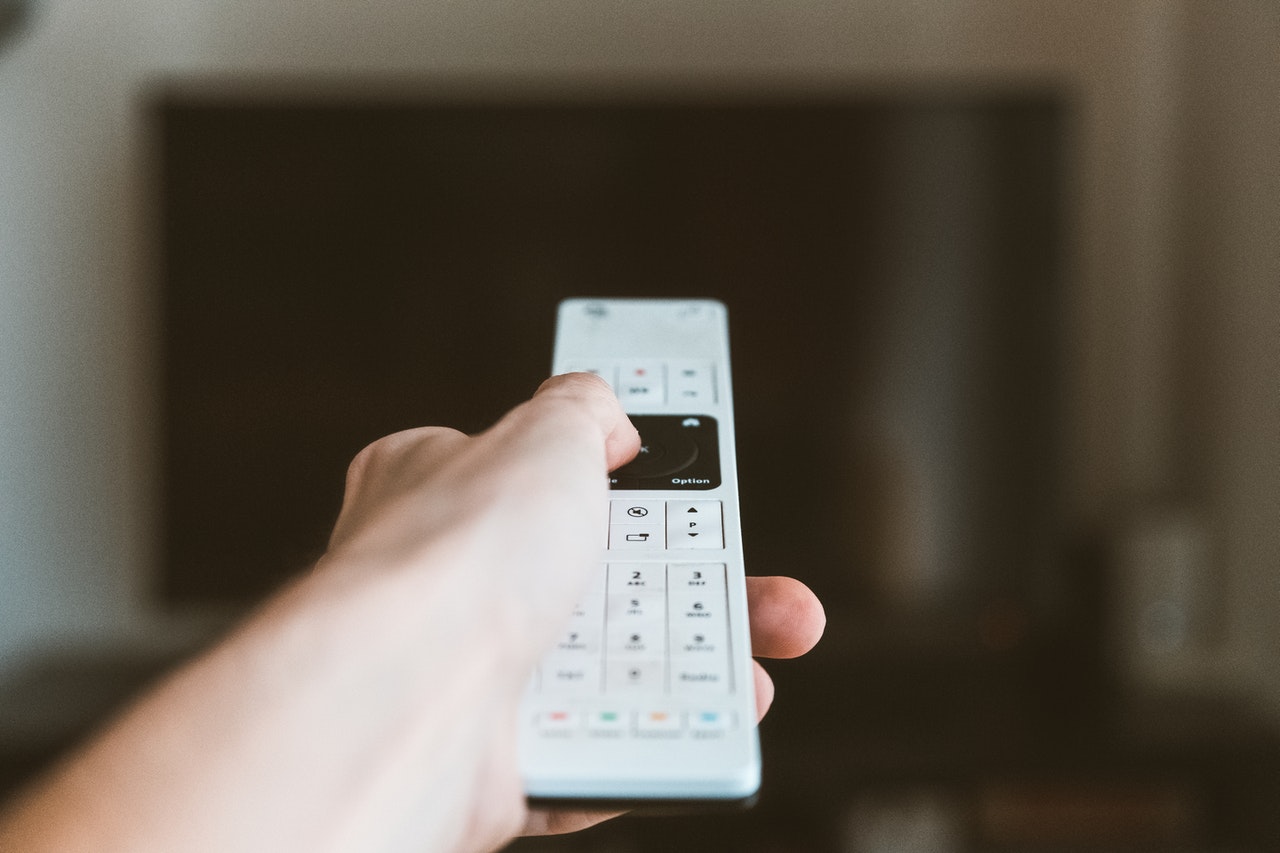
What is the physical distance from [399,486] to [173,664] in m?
1.13

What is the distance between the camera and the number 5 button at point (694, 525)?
50 cm

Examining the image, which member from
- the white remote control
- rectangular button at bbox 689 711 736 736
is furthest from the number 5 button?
rectangular button at bbox 689 711 736 736

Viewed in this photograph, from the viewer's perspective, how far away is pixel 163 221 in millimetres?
1274

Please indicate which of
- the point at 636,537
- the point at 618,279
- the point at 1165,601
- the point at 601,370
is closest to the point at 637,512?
the point at 636,537

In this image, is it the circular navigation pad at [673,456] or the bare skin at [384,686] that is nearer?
the bare skin at [384,686]

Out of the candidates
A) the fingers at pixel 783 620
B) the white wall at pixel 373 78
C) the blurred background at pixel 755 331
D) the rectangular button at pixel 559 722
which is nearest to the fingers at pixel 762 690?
the fingers at pixel 783 620

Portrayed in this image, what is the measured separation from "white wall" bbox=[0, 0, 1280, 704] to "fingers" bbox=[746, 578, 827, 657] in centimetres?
94

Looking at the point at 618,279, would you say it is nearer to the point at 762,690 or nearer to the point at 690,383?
the point at 690,383

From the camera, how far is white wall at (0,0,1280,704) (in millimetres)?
1388

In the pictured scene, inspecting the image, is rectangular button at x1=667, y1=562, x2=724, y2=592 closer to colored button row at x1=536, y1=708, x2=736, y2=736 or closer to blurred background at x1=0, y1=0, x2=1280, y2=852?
colored button row at x1=536, y1=708, x2=736, y2=736

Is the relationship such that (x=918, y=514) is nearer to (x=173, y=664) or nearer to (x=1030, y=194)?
(x=1030, y=194)

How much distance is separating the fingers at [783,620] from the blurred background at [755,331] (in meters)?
0.70

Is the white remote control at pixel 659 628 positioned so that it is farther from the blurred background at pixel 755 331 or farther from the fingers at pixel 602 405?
the blurred background at pixel 755 331

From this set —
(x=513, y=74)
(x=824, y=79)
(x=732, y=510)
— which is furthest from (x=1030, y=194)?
(x=732, y=510)
